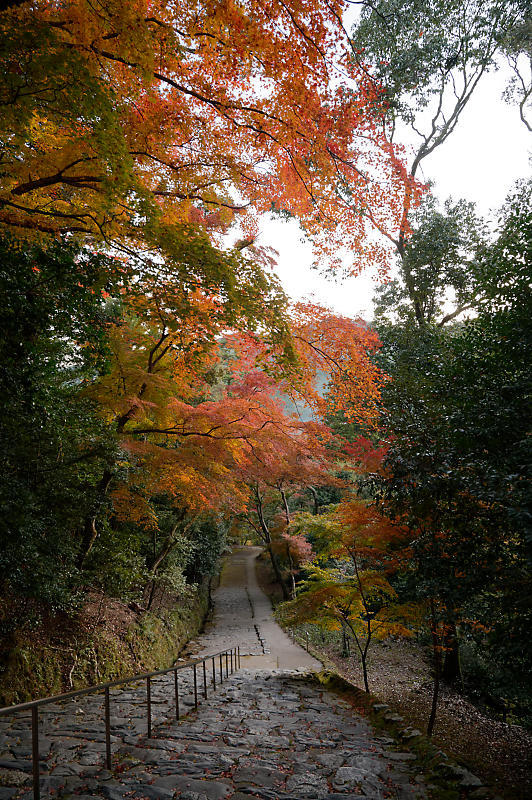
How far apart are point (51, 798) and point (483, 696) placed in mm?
10861

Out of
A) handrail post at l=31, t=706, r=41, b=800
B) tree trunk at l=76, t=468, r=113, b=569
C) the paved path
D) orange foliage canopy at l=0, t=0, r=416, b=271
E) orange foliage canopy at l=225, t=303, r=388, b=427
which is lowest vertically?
the paved path

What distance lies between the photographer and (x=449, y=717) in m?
7.81

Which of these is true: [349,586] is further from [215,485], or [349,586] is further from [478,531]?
[478,531]

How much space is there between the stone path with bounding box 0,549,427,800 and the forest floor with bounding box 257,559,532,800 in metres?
1.05

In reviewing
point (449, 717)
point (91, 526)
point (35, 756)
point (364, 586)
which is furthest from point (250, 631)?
point (35, 756)

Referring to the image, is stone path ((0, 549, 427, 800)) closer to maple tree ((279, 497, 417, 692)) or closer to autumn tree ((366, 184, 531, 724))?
maple tree ((279, 497, 417, 692))

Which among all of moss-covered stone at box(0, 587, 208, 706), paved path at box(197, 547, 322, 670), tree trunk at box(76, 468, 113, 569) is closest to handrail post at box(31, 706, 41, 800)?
moss-covered stone at box(0, 587, 208, 706)

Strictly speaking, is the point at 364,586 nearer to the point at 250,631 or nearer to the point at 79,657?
the point at 79,657

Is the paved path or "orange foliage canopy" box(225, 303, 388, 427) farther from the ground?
"orange foliage canopy" box(225, 303, 388, 427)

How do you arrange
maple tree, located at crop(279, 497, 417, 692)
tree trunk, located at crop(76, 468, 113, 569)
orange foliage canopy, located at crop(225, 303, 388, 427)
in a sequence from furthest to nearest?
tree trunk, located at crop(76, 468, 113, 569)
maple tree, located at crop(279, 497, 417, 692)
orange foliage canopy, located at crop(225, 303, 388, 427)

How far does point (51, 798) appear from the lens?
2.64 meters

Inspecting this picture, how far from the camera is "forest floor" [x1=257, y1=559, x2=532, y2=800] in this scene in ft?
15.5

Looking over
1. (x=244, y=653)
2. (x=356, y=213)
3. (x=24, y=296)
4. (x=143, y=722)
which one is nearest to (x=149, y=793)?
(x=143, y=722)

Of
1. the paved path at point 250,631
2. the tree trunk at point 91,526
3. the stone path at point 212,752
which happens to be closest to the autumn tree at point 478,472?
the stone path at point 212,752
